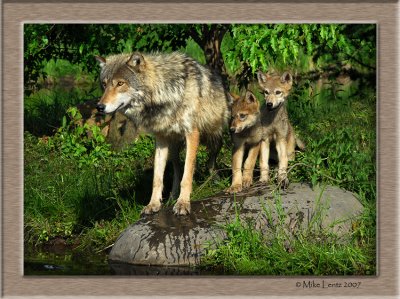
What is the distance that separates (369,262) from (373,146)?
5.30 feet

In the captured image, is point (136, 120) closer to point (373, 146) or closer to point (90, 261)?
point (90, 261)

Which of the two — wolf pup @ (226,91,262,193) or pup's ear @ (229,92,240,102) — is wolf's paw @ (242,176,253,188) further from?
pup's ear @ (229,92,240,102)

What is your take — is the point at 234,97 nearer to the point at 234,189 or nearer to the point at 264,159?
the point at 264,159

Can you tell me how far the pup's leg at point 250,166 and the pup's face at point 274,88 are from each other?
18.6 inches

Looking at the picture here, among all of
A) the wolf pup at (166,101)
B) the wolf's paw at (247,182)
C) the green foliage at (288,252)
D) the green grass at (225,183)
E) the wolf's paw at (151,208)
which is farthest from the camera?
the wolf's paw at (247,182)

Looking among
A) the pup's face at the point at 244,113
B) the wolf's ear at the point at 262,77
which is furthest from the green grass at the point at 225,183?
the wolf's ear at the point at 262,77

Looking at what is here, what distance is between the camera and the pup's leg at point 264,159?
8648 mm

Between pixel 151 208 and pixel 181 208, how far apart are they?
16.7 inches

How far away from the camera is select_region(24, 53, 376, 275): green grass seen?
740 cm

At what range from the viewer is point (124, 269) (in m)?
7.60

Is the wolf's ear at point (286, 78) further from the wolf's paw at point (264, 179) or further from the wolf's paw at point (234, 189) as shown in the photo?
the wolf's paw at point (234, 189)

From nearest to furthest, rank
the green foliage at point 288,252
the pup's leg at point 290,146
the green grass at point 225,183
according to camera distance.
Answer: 1. the green foliage at point 288,252
2. the green grass at point 225,183
3. the pup's leg at point 290,146

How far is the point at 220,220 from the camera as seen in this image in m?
7.89

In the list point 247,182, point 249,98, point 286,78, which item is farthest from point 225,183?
point 286,78
